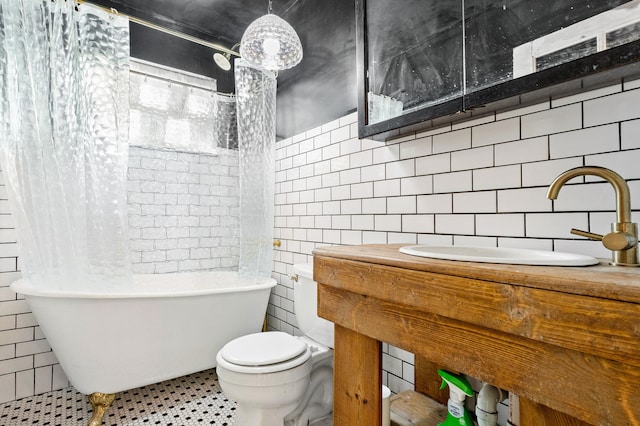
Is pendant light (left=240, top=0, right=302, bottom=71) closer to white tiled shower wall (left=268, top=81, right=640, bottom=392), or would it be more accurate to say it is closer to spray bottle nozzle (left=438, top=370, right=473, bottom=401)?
white tiled shower wall (left=268, top=81, right=640, bottom=392)

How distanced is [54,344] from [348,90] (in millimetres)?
2173

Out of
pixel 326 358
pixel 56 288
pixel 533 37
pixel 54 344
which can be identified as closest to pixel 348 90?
pixel 533 37

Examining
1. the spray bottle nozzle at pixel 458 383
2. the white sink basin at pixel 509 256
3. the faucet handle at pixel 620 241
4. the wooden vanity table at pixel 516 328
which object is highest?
the faucet handle at pixel 620 241

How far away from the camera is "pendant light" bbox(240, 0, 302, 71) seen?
6.29ft

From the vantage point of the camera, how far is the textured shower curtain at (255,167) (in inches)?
95.3

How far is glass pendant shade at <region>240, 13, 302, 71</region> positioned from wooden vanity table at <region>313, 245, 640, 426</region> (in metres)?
1.51

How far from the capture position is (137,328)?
6.09 ft

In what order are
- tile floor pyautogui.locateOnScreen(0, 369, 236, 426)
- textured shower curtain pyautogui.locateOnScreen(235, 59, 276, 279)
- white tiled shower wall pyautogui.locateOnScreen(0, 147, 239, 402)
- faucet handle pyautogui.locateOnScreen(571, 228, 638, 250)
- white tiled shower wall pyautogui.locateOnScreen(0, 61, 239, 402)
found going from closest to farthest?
1. faucet handle pyautogui.locateOnScreen(571, 228, 638, 250)
2. tile floor pyautogui.locateOnScreen(0, 369, 236, 426)
3. white tiled shower wall pyautogui.locateOnScreen(0, 147, 239, 402)
4. textured shower curtain pyautogui.locateOnScreen(235, 59, 276, 279)
5. white tiled shower wall pyautogui.locateOnScreen(0, 61, 239, 402)

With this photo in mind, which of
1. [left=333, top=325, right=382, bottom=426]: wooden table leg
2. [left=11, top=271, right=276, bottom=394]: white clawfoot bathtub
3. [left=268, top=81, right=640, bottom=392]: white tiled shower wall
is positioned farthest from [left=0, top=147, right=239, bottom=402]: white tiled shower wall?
[left=333, top=325, right=382, bottom=426]: wooden table leg

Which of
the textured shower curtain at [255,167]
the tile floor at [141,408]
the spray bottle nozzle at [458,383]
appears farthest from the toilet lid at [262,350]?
the textured shower curtain at [255,167]

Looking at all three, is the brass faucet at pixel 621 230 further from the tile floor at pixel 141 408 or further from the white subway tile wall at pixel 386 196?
the tile floor at pixel 141 408

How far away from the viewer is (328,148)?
7.10 ft

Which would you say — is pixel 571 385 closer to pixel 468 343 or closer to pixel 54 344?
pixel 468 343

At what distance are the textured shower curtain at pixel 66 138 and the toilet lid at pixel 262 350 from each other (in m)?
0.77
